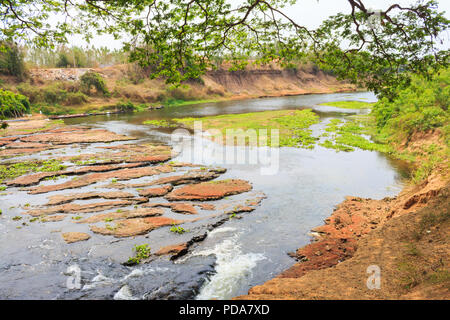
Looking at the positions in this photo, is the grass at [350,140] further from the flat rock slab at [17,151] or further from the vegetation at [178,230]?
the flat rock slab at [17,151]

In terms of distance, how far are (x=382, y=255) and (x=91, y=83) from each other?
2537 inches

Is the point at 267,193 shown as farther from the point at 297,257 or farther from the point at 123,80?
the point at 123,80

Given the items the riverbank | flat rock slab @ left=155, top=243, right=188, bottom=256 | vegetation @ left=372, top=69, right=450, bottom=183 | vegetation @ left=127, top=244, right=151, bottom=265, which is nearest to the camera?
vegetation @ left=127, top=244, right=151, bottom=265

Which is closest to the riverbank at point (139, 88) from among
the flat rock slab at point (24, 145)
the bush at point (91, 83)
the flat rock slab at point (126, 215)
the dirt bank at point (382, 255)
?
the bush at point (91, 83)

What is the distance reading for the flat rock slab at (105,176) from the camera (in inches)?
547

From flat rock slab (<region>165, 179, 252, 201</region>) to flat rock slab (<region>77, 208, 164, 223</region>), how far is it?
1.43 meters

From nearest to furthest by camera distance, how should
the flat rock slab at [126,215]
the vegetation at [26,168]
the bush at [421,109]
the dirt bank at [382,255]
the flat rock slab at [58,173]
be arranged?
the dirt bank at [382,255]
the flat rock slab at [126,215]
the flat rock slab at [58,173]
the vegetation at [26,168]
the bush at [421,109]

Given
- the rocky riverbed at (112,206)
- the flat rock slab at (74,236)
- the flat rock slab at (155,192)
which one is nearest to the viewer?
the rocky riverbed at (112,206)

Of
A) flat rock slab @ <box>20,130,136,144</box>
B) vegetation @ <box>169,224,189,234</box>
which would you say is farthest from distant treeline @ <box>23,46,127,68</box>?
vegetation @ <box>169,224,189,234</box>

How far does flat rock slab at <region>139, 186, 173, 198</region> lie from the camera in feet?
42.4

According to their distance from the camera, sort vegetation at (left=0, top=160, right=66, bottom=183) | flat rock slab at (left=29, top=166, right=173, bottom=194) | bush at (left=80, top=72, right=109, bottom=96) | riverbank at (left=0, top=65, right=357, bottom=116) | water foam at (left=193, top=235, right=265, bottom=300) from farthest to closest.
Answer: bush at (left=80, top=72, right=109, bottom=96) < riverbank at (left=0, top=65, right=357, bottom=116) < vegetation at (left=0, top=160, right=66, bottom=183) < flat rock slab at (left=29, top=166, right=173, bottom=194) < water foam at (left=193, top=235, right=265, bottom=300)

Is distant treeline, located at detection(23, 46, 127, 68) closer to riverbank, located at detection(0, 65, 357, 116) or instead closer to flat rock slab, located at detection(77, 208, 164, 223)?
riverbank, located at detection(0, 65, 357, 116)

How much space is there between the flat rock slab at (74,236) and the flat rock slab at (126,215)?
38.6 inches
